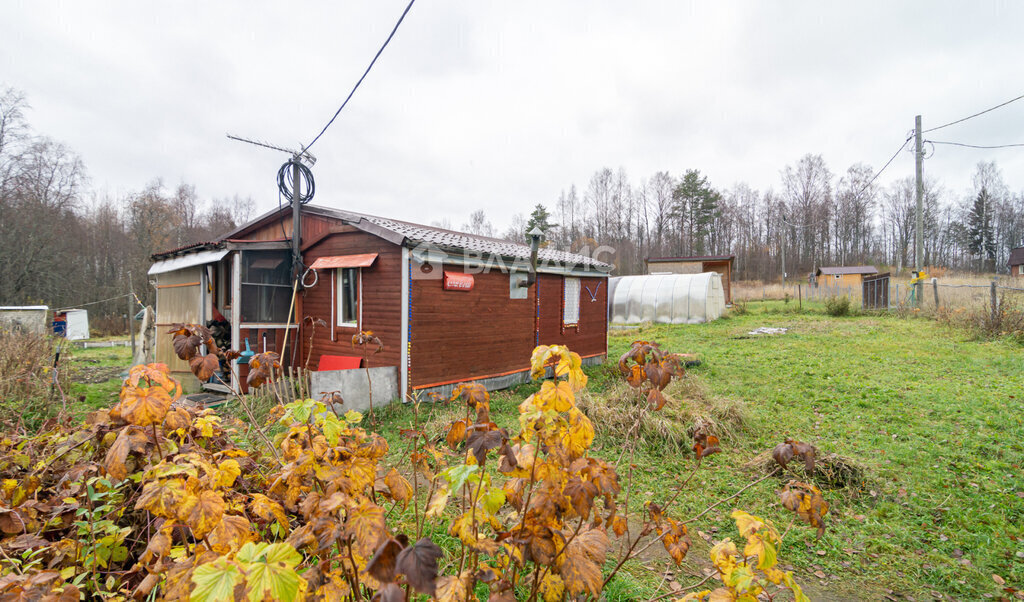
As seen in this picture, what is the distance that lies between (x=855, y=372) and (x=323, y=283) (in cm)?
1066

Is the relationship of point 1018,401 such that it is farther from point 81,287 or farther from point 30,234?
point 81,287

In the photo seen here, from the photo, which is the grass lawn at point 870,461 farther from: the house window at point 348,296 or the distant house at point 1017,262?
the distant house at point 1017,262

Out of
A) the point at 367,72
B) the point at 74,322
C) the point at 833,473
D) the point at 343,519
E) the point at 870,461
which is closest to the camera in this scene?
the point at 343,519

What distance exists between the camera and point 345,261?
7508 millimetres

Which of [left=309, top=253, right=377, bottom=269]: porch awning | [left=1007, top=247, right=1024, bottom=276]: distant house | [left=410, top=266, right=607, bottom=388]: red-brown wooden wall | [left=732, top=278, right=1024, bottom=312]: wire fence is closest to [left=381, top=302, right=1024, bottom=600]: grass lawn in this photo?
[left=410, top=266, right=607, bottom=388]: red-brown wooden wall

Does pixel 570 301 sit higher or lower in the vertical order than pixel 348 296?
lower

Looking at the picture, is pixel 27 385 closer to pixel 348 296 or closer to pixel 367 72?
pixel 348 296

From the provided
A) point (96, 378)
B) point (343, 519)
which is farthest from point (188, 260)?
point (343, 519)

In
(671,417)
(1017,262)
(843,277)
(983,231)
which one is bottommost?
(671,417)

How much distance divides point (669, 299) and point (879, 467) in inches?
591

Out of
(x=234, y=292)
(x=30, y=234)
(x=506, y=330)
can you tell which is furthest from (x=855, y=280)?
(x=30, y=234)

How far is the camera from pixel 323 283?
8055 millimetres

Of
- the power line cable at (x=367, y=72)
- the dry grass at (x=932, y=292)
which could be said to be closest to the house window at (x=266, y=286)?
the power line cable at (x=367, y=72)

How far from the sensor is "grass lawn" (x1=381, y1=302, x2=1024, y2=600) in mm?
2977
